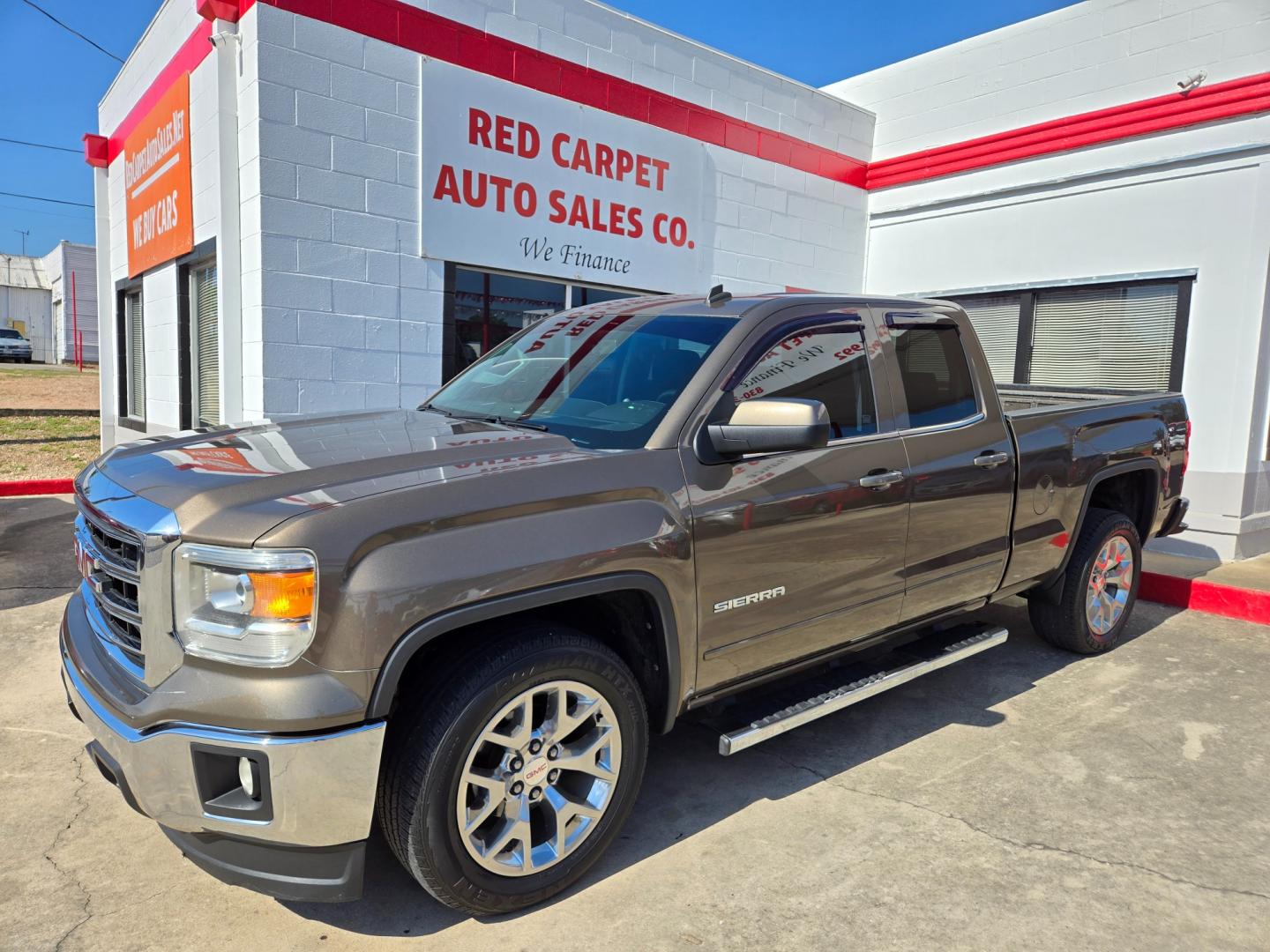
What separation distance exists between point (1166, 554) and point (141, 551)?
8344mm

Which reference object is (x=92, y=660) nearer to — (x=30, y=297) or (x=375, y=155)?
(x=375, y=155)

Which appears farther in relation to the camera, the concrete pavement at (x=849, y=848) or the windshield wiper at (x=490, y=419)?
the windshield wiper at (x=490, y=419)

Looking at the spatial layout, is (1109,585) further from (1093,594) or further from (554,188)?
(554,188)

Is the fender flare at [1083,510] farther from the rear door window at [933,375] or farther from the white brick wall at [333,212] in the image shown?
the white brick wall at [333,212]

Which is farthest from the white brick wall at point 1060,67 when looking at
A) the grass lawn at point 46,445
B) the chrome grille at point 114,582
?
the grass lawn at point 46,445

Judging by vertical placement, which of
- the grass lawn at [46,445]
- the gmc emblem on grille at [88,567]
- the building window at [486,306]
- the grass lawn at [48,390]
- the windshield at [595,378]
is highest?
the building window at [486,306]

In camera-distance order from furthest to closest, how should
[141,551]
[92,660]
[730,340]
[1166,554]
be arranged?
[1166,554], [730,340], [92,660], [141,551]

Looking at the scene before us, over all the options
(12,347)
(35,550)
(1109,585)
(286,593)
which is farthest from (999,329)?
(12,347)

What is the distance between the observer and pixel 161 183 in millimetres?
8664

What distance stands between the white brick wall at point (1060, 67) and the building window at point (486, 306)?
5.04 m

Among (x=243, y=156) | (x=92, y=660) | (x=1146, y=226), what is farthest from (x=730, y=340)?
(x=1146, y=226)

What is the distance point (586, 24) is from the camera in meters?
8.12

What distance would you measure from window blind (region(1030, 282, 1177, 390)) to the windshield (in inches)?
263

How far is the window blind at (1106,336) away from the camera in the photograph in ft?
27.0
